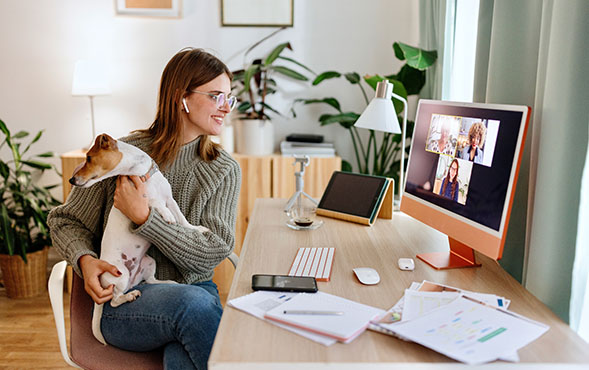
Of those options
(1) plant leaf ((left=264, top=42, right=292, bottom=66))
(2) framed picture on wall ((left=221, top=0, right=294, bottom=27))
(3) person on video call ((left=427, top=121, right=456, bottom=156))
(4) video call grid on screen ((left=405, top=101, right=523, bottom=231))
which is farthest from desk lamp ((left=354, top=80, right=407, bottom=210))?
(2) framed picture on wall ((left=221, top=0, right=294, bottom=27))

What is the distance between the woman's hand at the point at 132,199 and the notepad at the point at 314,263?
422 millimetres

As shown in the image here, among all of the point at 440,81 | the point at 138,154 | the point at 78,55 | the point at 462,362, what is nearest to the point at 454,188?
the point at 462,362

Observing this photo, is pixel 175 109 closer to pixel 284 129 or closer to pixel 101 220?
pixel 101 220

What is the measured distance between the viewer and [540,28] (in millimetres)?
1378

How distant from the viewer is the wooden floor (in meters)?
2.35

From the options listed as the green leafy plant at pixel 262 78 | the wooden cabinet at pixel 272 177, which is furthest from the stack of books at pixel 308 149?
→ the green leafy plant at pixel 262 78

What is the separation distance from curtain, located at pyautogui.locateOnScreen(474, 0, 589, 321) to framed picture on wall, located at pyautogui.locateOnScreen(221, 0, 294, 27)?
6.01 ft

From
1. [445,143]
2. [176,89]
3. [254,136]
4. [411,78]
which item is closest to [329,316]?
[445,143]

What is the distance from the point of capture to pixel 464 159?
4.44ft

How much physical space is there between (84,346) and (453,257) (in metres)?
1.03

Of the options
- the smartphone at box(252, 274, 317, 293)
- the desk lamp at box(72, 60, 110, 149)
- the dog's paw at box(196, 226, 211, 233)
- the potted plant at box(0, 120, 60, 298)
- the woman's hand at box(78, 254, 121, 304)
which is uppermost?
the desk lamp at box(72, 60, 110, 149)

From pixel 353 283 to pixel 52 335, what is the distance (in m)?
1.95

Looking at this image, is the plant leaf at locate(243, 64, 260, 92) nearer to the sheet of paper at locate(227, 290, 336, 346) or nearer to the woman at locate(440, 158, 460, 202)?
the woman at locate(440, 158, 460, 202)

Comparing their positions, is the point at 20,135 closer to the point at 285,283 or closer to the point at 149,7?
the point at 149,7
